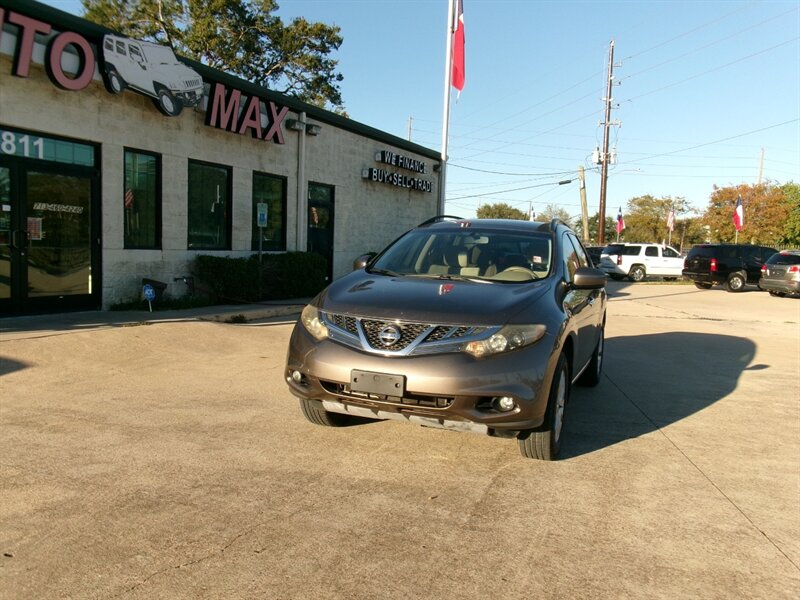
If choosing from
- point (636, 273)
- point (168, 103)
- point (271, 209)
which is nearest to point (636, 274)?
point (636, 273)

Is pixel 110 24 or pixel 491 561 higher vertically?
pixel 110 24

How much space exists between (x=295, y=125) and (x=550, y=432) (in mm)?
12302

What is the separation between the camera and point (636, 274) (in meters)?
30.6

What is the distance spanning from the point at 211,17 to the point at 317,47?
573 centimetres

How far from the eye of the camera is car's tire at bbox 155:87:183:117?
35.8ft

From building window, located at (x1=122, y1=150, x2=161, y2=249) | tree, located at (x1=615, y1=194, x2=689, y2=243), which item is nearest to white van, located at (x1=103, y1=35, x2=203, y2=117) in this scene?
building window, located at (x1=122, y1=150, x2=161, y2=249)

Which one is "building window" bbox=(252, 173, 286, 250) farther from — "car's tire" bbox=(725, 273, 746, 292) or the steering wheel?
"car's tire" bbox=(725, 273, 746, 292)

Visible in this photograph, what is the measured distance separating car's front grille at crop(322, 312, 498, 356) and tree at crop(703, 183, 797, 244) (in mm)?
54610

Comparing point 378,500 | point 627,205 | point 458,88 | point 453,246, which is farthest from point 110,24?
point 627,205

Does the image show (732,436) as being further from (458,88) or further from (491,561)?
(458,88)

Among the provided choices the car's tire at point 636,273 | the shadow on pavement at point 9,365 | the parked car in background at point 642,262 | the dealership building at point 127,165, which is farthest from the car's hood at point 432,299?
the car's tire at point 636,273

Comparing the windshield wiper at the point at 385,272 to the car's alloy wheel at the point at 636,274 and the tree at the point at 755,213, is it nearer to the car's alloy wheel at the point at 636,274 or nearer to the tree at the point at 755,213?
the car's alloy wheel at the point at 636,274

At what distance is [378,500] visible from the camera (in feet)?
12.0

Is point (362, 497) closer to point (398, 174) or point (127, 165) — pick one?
point (127, 165)
